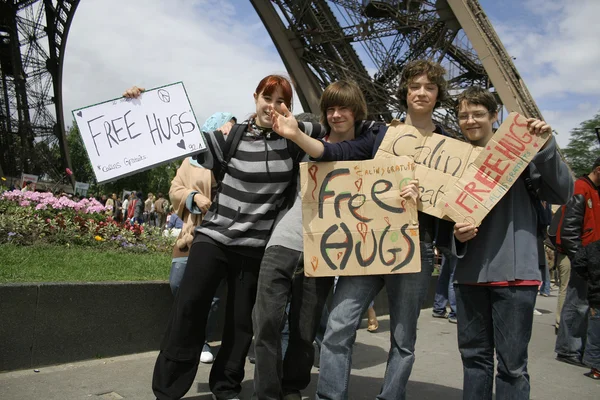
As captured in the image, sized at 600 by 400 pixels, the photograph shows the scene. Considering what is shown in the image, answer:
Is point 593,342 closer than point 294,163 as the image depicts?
No

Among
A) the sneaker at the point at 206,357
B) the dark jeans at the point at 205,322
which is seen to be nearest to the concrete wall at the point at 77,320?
the sneaker at the point at 206,357

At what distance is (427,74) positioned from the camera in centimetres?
263

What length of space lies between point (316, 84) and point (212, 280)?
71.4 ft

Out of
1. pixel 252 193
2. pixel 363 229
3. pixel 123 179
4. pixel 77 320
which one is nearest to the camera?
pixel 363 229

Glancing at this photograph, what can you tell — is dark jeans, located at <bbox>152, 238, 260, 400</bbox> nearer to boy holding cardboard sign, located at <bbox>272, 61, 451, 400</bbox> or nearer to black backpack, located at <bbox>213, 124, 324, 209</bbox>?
black backpack, located at <bbox>213, 124, 324, 209</bbox>

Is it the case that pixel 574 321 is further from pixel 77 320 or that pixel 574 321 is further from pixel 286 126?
pixel 77 320

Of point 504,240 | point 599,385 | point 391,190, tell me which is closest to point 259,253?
point 391,190

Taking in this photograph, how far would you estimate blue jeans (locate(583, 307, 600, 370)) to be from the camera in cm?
432

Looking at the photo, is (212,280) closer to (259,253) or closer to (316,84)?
(259,253)

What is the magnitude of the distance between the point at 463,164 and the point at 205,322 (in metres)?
1.55

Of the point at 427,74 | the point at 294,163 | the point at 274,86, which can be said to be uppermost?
the point at 427,74

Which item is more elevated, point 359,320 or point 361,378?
point 359,320

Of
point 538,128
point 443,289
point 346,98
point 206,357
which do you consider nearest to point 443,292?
point 443,289

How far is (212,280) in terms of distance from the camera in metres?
2.79
